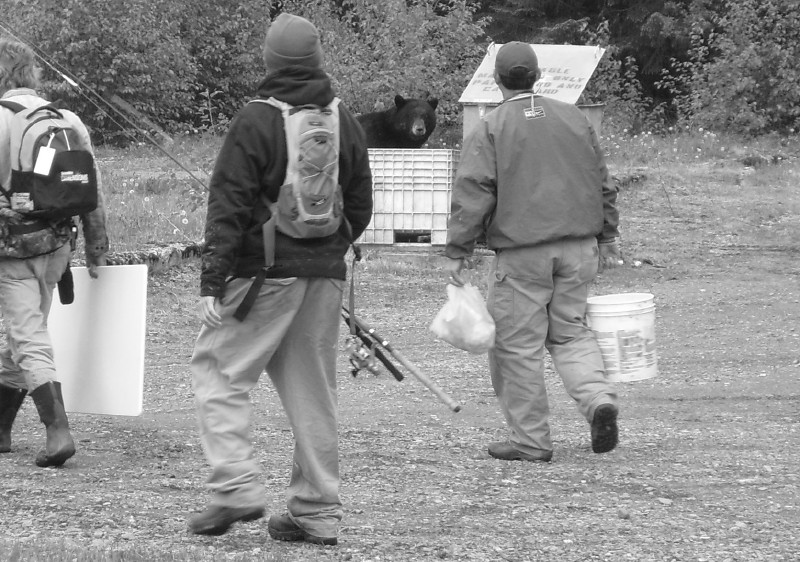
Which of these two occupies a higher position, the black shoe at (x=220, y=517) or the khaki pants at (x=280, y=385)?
the khaki pants at (x=280, y=385)

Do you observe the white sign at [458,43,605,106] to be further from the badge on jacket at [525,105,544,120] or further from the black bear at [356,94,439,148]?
the badge on jacket at [525,105,544,120]

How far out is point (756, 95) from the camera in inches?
829

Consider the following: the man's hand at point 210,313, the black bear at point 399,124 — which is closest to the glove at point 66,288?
the man's hand at point 210,313

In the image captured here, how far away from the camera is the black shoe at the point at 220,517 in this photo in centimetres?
409

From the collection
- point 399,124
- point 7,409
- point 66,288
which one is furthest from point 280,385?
point 399,124

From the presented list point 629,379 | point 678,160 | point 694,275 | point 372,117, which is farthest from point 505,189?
point 678,160

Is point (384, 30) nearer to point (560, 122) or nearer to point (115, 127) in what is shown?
point (115, 127)

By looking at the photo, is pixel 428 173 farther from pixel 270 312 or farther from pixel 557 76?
pixel 270 312

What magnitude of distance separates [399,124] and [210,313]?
1011cm

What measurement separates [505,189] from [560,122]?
0.40 m

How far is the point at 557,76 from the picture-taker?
11.8 metres

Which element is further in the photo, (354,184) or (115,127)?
(115,127)

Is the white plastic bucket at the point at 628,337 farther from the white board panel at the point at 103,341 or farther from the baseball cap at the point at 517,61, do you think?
the white board panel at the point at 103,341

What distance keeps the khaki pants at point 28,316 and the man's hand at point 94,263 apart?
0.26 m
